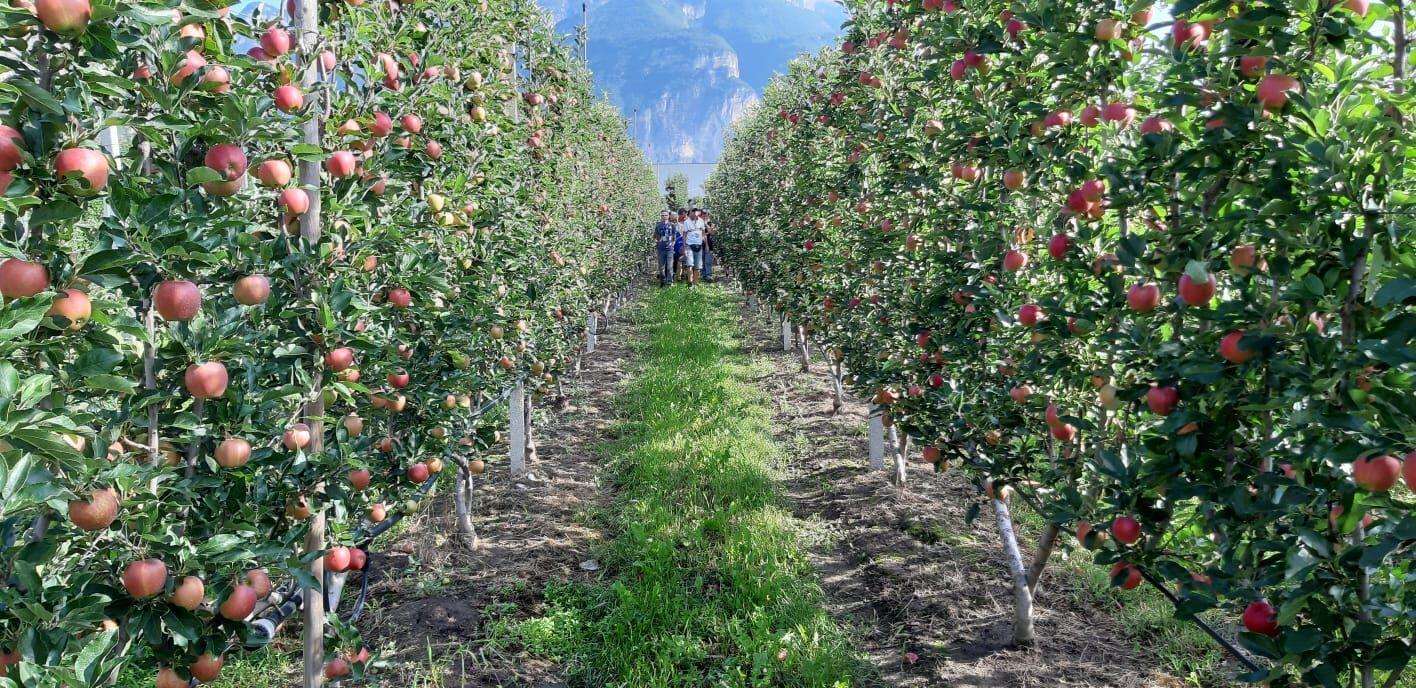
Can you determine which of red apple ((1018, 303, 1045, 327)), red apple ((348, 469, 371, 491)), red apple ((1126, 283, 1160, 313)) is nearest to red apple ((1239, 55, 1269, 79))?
red apple ((1126, 283, 1160, 313))

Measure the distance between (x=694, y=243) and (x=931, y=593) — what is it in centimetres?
1347

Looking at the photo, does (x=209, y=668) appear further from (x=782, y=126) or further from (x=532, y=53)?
(x=782, y=126)

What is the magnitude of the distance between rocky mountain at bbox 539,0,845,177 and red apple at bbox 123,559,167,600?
14087 cm

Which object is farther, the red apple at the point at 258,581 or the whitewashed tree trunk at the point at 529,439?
the whitewashed tree trunk at the point at 529,439

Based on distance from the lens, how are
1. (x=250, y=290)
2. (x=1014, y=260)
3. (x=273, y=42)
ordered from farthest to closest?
(x=1014, y=260) < (x=273, y=42) < (x=250, y=290)

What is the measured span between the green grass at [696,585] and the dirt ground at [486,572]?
151 millimetres

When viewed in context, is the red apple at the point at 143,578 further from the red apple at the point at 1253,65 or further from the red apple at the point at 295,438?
the red apple at the point at 1253,65

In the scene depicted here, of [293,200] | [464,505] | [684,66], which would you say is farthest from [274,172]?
[684,66]

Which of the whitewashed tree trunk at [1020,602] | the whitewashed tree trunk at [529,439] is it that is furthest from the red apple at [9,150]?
the whitewashed tree trunk at [529,439]

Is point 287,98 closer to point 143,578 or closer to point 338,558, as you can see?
point 143,578

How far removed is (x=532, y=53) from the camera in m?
5.51

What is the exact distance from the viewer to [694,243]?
16.6 m

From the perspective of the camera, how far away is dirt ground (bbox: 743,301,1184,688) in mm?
3010

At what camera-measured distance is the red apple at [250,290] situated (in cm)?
172
